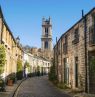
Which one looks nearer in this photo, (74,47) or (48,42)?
(74,47)

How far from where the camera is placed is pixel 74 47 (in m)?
31.8

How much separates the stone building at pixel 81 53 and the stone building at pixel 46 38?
114m

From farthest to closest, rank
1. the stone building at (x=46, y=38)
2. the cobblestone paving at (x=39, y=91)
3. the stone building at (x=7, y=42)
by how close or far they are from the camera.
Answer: the stone building at (x=46, y=38), the stone building at (x=7, y=42), the cobblestone paving at (x=39, y=91)

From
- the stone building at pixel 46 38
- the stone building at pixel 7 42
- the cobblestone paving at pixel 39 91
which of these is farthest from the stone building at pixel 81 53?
the stone building at pixel 46 38

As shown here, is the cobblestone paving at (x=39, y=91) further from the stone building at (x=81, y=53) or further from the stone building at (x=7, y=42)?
the stone building at (x=7, y=42)

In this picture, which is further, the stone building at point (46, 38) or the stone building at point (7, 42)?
the stone building at point (46, 38)

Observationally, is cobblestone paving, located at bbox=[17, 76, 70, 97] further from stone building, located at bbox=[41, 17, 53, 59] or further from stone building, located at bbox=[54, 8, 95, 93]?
stone building, located at bbox=[41, 17, 53, 59]

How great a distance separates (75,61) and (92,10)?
7593 mm

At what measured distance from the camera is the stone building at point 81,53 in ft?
85.2

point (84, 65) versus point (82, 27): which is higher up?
point (82, 27)

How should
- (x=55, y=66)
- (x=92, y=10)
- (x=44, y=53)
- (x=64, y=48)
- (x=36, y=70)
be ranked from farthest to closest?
1. (x=44, y=53)
2. (x=36, y=70)
3. (x=55, y=66)
4. (x=64, y=48)
5. (x=92, y=10)

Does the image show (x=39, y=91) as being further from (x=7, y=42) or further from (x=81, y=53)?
(x=7, y=42)

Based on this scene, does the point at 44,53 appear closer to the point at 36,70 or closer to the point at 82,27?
the point at 36,70

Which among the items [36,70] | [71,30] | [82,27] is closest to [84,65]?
[82,27]
